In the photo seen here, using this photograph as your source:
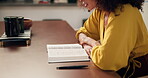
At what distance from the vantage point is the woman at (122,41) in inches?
40.3

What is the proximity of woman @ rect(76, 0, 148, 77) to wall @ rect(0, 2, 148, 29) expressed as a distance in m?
2.39

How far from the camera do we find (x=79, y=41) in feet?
4.83

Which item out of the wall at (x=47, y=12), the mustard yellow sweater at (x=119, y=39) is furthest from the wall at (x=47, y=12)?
the mustard yellow sweater at (x=119, y=39)

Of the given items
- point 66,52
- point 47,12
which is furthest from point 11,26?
point 47,12

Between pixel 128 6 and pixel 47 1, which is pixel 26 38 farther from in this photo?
pixel 47 1

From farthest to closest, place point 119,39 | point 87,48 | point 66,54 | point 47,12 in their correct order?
point 47,12, point 87,48, point 66,54, point 119,39

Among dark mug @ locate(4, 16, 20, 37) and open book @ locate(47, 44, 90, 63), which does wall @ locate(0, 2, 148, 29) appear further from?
open book @ locate(47, 44, 90, 63)

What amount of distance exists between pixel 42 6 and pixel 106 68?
2844 mm

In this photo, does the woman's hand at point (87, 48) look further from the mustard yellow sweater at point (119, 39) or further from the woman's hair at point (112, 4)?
the woman's hair at point (112, 4)

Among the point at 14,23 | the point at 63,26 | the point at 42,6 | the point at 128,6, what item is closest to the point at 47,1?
the point at 42,6

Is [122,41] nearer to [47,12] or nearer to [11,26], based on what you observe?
[11,26]

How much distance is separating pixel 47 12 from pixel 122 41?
111 inches

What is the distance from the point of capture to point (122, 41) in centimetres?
104

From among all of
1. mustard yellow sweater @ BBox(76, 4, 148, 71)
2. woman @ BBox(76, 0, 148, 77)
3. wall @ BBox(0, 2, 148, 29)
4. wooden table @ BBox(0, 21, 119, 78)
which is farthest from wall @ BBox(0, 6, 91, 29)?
mustard yellow sweater @ BBox(76, 4, 148, 71)
